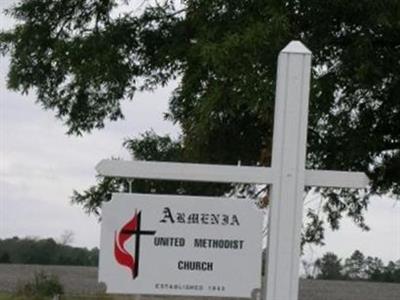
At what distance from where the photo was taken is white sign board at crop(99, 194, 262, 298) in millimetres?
4840

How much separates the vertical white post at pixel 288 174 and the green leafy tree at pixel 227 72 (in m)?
3.53

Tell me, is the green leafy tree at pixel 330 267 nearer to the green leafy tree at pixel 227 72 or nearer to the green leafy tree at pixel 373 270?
the green leafy tree at pixel 373 270

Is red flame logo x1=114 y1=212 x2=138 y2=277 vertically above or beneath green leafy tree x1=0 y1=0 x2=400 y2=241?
beneath

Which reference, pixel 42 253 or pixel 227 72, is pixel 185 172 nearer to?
pixel 227 72

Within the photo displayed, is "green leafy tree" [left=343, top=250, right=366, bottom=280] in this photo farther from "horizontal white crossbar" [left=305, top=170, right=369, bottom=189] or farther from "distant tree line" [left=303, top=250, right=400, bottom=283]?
"horizontal white crossbar" [left=305, top=170, right=369, bottom=189]

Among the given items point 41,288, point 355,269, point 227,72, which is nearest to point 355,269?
point 355,269

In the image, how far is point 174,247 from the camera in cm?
484

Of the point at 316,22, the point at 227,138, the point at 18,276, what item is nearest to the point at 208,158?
the point at 227,138

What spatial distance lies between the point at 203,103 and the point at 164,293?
14.4 ft

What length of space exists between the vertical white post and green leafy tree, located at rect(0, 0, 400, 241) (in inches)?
139

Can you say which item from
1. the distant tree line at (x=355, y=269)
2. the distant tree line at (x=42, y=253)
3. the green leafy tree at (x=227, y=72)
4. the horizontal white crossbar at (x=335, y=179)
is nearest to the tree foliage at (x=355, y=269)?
the distant tree line at (x=355, y=269)

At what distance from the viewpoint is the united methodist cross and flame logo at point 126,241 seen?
4.83m

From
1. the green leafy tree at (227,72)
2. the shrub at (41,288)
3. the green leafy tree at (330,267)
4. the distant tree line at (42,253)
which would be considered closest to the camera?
the green leafy tree at (227,72)

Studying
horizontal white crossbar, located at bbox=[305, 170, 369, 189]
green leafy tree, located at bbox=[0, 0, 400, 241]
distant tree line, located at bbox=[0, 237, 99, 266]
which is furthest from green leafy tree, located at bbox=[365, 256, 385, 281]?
horizontal white crossbar, located at bbox=[305, 170, 369, 189]
